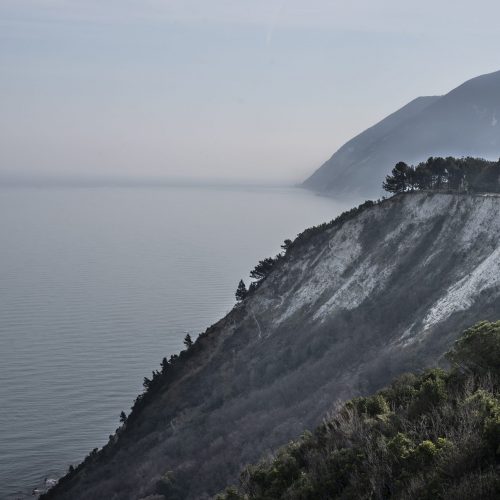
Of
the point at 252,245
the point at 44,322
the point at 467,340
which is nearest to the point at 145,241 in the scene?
the point at 252,245

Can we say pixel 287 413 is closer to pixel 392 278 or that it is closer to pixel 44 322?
pixel 392 278

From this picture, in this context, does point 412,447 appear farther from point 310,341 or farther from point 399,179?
point 399,179

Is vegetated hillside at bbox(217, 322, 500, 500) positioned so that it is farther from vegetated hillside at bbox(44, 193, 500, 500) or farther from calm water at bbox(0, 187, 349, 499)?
calm water at bbox(0, 187, 349, 499)

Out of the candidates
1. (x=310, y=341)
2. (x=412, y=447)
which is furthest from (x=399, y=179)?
(x=412, y=447)

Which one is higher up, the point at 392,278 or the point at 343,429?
the point at 392,278

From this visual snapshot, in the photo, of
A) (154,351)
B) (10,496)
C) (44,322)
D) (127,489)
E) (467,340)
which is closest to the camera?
(467,340)

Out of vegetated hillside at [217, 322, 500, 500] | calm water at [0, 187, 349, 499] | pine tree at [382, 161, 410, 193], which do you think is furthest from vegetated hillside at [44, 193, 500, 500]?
vegetated hillside at [217, 322, 500, 500]
